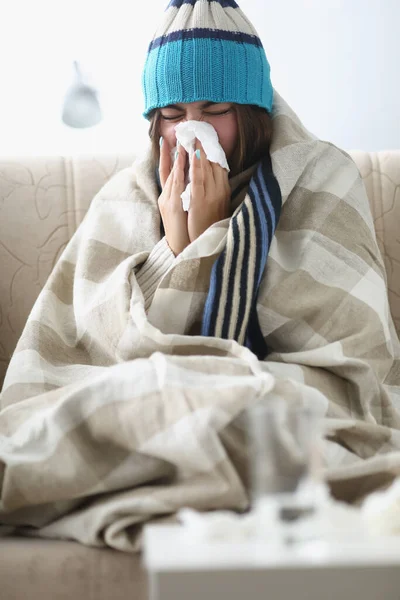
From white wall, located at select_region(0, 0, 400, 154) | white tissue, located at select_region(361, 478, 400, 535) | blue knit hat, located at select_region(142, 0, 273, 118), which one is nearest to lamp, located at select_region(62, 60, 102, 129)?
white wall, located at select_region(0, 0, 400, 154)

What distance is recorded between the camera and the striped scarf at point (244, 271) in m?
1.27

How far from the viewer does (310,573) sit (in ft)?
1.86

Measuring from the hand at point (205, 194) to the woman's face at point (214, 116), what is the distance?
5cm

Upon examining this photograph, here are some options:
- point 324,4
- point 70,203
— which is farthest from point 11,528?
point 324,4

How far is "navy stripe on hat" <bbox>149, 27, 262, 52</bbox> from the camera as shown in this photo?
4.73 feet

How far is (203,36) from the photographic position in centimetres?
144

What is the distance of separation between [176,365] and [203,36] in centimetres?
68

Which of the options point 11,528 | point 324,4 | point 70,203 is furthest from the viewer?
point 324,4

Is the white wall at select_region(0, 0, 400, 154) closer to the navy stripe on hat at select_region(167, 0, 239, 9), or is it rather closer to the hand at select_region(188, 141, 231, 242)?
the navy stripe on hat at select_region(167, 0, 239, 9)

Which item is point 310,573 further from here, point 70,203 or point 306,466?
point 70,203

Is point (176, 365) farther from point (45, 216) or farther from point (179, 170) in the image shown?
point (45, 216)

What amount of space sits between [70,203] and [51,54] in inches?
20.3

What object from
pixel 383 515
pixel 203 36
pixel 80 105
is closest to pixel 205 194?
pixel 203 36

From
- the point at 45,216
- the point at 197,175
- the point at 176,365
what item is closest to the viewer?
the point at 176,365
